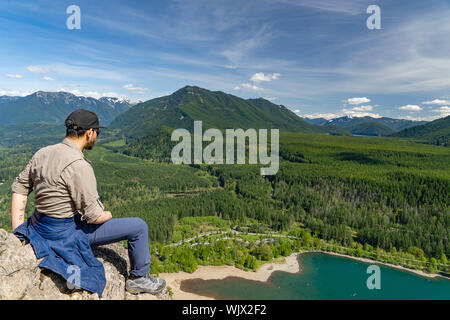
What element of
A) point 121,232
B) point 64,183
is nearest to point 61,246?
point 121,232

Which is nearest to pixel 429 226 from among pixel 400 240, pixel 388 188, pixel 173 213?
pixel 400 240

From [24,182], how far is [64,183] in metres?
1.16

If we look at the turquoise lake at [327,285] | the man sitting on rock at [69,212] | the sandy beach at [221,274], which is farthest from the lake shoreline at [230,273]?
the man sitting on rock at [69,212]

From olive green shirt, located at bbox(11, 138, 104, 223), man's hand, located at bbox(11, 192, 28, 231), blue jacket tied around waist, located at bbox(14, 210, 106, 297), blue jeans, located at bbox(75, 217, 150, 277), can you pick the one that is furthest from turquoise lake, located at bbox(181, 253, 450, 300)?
→ olive green shirt, located at bbox(11, 138, 104, 223)

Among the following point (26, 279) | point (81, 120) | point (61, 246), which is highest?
point (81, 120)

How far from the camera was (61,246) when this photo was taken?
498 cm

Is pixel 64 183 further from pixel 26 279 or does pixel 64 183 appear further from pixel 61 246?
pixel 26 279

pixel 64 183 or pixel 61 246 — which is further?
pixel 61 246

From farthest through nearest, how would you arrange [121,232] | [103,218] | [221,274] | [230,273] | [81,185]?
1. [230,273]
2. [221,274]
3. [121,232]
4. [103,218]
5. [81,185]

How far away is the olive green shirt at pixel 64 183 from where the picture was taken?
184 inches

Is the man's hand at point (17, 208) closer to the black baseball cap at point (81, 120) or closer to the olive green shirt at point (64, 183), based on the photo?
the olive green shirt at point (64, 183)

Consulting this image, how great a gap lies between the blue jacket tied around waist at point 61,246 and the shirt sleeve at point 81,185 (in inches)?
22.4
